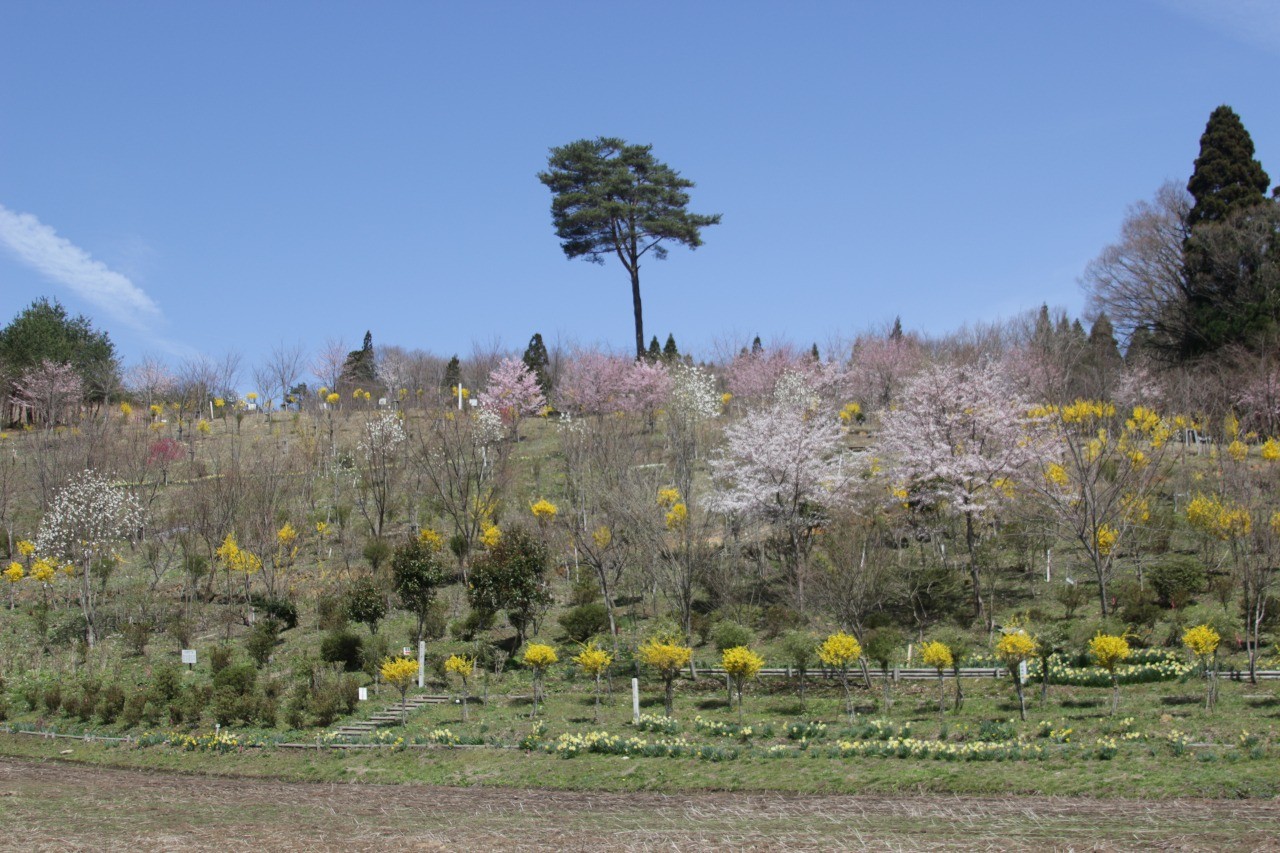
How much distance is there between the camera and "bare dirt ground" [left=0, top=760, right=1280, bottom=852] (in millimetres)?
11156

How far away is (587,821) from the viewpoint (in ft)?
41.7

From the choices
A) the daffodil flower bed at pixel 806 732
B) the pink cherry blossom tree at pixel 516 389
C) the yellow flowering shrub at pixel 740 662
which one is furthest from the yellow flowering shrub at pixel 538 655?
the pink cherry blossom tree at pixel 516 389

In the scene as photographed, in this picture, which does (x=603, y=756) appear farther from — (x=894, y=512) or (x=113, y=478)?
(x=113, y=478)

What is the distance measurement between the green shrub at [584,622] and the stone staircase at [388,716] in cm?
449

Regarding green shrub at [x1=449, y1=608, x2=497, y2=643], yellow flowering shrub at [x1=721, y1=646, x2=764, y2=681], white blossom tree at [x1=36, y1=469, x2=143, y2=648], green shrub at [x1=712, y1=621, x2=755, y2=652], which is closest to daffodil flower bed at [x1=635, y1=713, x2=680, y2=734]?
yellow flowering shrub at [x1=721, y1=646, x2=764, y2=681]

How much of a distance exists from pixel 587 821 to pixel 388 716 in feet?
25.4

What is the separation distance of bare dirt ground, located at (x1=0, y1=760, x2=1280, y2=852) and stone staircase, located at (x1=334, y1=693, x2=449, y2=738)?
9.69ft

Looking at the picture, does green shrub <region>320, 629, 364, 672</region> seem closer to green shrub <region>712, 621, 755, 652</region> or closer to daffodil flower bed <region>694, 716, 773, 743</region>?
green shrub <region>712, 621, 755, 652</region>

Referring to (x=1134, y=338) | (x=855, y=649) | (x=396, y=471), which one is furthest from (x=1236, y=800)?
(x=1134, y=338)

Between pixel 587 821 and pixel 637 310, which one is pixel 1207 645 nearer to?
pixel 587 821

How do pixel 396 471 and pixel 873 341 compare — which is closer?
pixel 396 471

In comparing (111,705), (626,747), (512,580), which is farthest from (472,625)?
(626,747)

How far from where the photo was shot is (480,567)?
2364 cm

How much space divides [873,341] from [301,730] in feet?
136
